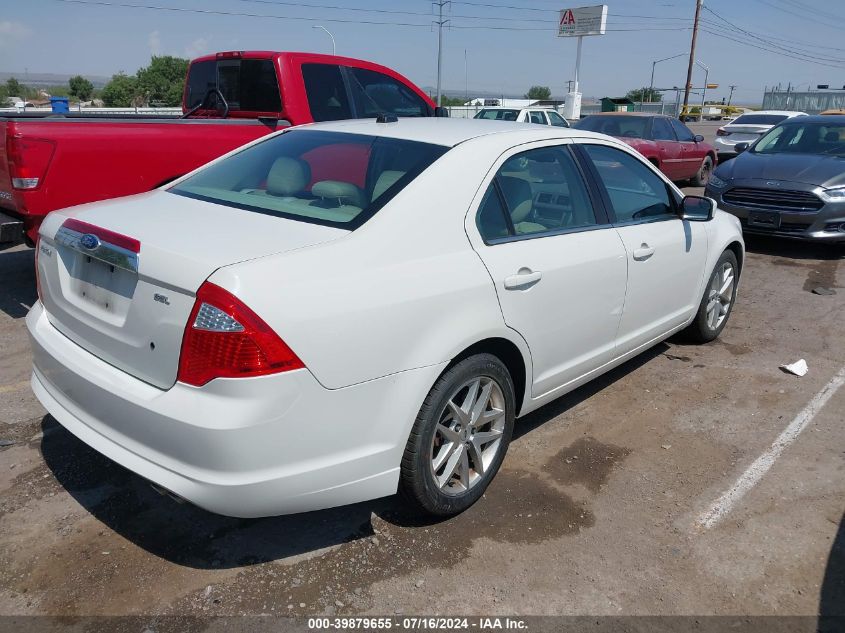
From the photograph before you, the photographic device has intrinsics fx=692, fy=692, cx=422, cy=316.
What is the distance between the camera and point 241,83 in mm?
7129

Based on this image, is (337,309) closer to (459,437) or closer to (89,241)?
(459,437)

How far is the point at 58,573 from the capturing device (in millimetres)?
2691

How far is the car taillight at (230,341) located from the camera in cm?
222

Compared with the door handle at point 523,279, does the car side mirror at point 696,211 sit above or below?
above

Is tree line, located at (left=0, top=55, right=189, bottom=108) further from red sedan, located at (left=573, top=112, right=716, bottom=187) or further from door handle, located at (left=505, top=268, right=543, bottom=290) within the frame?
door handle, located at (left=505, top=268, right=543, bottom=290)

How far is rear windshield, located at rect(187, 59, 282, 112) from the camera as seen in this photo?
6.86m

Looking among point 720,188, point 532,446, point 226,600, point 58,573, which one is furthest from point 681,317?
point 720,188

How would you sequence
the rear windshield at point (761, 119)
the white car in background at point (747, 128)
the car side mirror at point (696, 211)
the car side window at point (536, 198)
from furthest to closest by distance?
the rear windshield at point (761, 119)
the white car in background at point (747, 128)
the car side mirror at point (696, 211)
the car side window at point (536, 198)

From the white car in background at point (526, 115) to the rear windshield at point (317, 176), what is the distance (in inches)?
569

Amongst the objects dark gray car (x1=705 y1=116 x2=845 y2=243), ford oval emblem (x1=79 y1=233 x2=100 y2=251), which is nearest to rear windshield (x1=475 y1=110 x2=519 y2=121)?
dark gray car (x1=705 y1=116 x2=845 y2=243)

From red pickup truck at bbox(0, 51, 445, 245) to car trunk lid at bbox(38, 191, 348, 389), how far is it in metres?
2.24

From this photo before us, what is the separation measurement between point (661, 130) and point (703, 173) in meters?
2.11

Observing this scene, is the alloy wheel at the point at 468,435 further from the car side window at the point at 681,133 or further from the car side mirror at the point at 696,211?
the car side window at the point at 681,133

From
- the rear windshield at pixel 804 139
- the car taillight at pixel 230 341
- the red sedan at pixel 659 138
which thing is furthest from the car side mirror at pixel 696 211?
the red sedan at pixel 659 138
